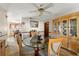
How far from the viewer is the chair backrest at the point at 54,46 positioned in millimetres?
2117

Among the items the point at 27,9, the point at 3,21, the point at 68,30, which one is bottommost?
the point at 68,30

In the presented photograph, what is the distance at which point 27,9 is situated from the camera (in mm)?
2082

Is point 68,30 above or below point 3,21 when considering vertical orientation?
below

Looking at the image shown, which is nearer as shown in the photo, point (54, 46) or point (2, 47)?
point (2, 47)

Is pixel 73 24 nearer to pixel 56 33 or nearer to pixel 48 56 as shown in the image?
pixel 56 33

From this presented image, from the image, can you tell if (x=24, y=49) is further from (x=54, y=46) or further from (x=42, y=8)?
(x=42, y=8)

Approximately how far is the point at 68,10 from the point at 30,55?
981 millimetres

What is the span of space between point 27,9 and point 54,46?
0.77 metres

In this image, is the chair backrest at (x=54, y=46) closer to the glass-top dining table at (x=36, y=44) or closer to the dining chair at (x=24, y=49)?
the glass-top dining table at (x=36, y=44)

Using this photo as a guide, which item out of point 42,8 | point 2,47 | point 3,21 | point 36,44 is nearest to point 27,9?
point 42,8

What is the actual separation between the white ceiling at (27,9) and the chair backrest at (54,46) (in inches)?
15.8

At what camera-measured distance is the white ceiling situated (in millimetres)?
2049

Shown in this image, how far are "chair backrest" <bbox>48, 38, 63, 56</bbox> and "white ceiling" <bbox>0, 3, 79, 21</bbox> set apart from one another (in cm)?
40

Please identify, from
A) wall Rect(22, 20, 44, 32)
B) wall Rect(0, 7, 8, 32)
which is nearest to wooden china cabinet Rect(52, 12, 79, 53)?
wall Rect(22, 20, 44, 32)
